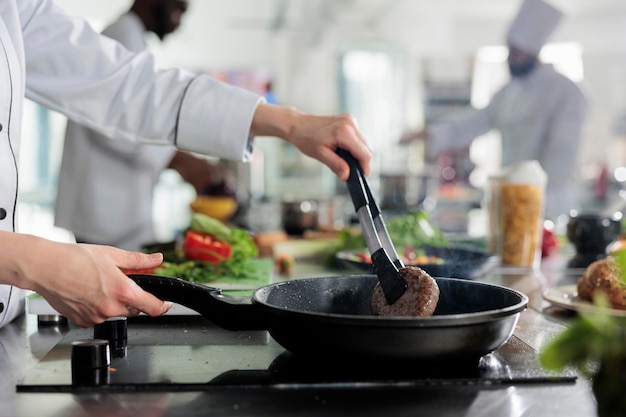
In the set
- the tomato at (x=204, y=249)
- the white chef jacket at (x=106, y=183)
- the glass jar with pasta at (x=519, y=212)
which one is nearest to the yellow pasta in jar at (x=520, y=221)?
the glass jar with pasta at (x=519, y=212)

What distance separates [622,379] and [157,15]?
2.72m

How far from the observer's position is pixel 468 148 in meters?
5.27

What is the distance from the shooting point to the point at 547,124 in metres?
4.38

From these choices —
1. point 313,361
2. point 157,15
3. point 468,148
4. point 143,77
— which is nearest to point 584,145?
point 468,148

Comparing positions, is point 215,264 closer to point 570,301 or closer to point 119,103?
point 119,103

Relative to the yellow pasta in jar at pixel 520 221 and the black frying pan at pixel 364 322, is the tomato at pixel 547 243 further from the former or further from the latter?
the black frying pan at pixel 364 322

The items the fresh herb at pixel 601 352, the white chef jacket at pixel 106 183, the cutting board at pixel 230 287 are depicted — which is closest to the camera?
the fresh herb at pixel 601 352

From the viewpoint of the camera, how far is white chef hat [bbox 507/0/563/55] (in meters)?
4.33

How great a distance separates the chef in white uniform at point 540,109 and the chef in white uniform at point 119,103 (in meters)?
3.15

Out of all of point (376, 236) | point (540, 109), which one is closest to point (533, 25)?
point (540, 109)

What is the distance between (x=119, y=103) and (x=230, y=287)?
442 mm

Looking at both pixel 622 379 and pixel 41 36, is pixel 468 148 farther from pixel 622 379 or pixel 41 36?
pixel 622 379

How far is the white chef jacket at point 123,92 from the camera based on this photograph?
139 centimetres

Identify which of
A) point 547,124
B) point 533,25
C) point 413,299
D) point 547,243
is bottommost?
point 547,243
